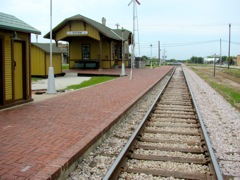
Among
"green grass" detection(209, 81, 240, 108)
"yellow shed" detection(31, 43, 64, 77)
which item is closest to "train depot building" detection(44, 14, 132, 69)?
"yellow shed" detection(31, 43, 64, 77)

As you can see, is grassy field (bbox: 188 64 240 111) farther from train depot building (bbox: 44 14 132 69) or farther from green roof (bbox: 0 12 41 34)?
train depot building (bbox: 44 14 132 69)

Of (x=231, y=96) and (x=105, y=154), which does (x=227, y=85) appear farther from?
(x=105, y=154)

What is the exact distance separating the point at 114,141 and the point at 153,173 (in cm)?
189

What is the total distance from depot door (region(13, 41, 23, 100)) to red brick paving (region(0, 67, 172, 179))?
1.54 ft

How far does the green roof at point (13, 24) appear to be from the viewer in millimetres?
8289

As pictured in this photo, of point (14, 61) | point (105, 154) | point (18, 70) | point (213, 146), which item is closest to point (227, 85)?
point (18, 70)

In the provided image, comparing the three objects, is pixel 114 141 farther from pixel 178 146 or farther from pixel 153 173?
pixel 153 173

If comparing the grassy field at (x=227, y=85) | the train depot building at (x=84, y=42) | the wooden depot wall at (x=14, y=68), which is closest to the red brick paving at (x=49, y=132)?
the wooden depot wall at (x=14, y=68)

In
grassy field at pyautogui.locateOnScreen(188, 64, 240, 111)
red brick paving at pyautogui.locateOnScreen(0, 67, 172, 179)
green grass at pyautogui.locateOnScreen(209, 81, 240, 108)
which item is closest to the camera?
red brick paving at pyautogui.locateOnScreen(0, 67, 172, 179)

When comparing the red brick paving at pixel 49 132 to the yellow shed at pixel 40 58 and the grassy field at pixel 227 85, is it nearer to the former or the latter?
the grassy field at pixel 227 85

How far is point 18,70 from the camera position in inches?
374

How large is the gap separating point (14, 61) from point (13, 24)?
107 centimetres

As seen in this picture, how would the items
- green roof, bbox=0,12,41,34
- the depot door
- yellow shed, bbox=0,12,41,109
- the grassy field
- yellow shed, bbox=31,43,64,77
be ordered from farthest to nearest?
yellow shed, bbox=31,43,64,77 < the grassy field < the depot door < yellow shed, bbox=0,12,41,109 < green roof, bbox=0,12,41,34

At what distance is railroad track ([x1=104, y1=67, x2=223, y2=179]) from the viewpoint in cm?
461
